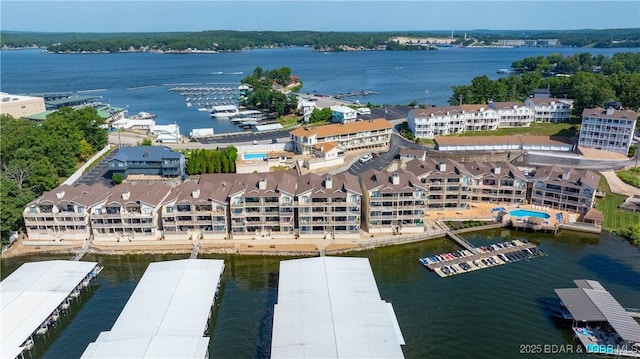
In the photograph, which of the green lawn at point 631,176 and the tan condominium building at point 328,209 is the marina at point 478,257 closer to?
the tan condominium building at point 328,209

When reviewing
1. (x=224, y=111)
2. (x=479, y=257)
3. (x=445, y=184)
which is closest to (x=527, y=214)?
(x=445, y=184)

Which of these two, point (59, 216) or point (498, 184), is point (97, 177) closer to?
point (59, 216)

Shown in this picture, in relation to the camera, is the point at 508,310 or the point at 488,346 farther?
the point at 508,310

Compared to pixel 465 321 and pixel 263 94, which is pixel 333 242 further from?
pixel 263 94

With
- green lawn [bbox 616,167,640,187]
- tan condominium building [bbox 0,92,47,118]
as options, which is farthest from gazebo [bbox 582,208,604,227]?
tan condominium building [bbox 0,92,47,118]

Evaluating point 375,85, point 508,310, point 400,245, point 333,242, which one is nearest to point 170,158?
point 333,242
